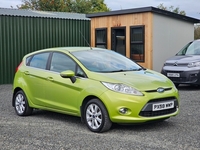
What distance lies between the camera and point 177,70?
12.2 meters

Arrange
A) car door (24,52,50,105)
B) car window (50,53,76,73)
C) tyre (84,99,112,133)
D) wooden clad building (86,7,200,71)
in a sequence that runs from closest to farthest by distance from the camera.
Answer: tyre (84,99,112,133) < car window (50,53,76,73) < car door (24,52,50,105) < wooden clad building (86,7,200,71)

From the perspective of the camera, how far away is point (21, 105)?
8219 millimetres

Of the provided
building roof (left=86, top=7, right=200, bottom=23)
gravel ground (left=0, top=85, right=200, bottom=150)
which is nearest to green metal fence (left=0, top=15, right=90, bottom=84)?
building roof (left=86, top=7, right=200, bottom=23)

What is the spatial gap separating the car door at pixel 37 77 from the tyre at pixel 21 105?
25 cm

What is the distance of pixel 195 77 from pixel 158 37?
3.57 meters

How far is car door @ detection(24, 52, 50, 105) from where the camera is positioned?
763 centimetres

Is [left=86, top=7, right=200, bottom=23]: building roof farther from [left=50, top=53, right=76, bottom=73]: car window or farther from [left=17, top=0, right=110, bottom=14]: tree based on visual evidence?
[left=17, top=0, right=110, bottom=14]: tree

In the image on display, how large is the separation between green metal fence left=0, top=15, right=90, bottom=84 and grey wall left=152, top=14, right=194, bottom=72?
4.25 meters

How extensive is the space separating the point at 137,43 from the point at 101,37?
90.2 inches

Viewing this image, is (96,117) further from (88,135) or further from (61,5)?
(61,5)

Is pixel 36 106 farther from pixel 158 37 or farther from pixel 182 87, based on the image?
pixel 158 37

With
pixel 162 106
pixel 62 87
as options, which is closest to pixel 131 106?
pixel 162 106

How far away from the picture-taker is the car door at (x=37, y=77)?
25.0 ft

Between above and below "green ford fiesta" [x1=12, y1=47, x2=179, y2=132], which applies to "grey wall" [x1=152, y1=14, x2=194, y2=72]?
above
